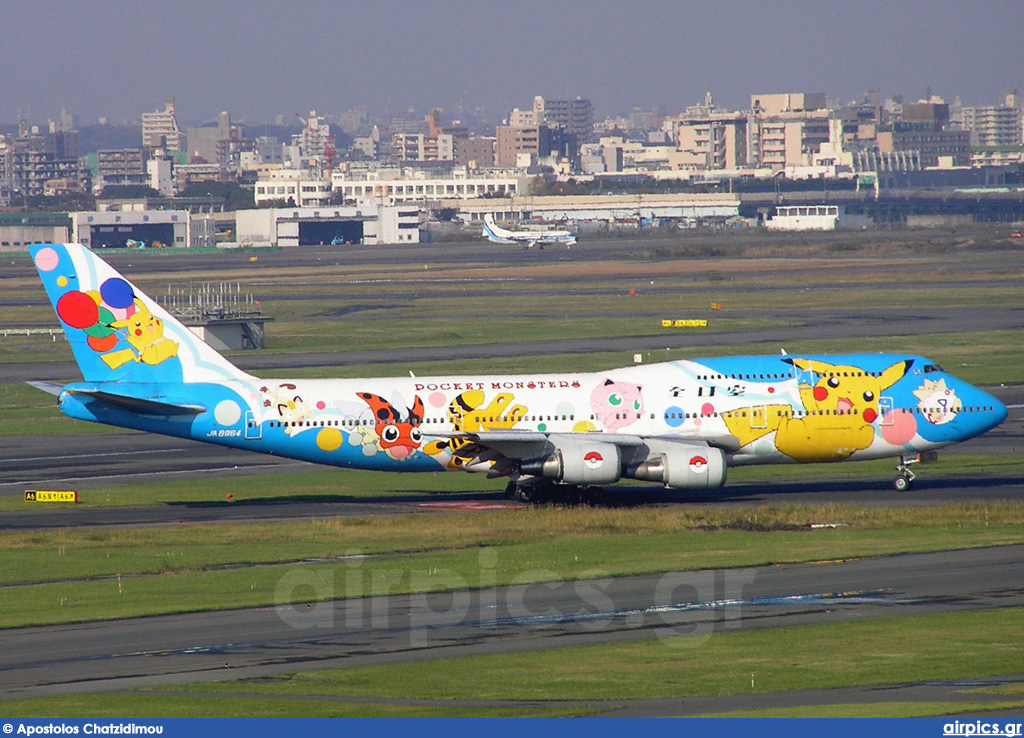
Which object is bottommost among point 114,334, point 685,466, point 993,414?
point 685,466

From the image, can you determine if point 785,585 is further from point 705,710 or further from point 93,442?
point 93,442

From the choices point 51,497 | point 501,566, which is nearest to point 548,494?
point 501,566

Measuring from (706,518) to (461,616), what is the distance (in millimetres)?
15784

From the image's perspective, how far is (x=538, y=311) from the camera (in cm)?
13725

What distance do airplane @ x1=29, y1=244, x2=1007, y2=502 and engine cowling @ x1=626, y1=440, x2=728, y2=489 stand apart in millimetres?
824

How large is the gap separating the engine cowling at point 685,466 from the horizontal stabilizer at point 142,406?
57.4 ft

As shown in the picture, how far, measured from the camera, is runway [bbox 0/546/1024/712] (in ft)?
102

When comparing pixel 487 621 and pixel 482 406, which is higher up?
pixel 482 406

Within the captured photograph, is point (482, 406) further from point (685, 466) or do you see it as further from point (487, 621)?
point (487, 621)

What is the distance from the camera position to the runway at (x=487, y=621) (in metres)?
31.1

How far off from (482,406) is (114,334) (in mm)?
14793

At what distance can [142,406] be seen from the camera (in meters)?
53.0

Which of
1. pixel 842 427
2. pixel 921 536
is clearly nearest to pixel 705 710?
pixel 921 536

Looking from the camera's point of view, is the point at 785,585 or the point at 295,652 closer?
the point at 295,652
